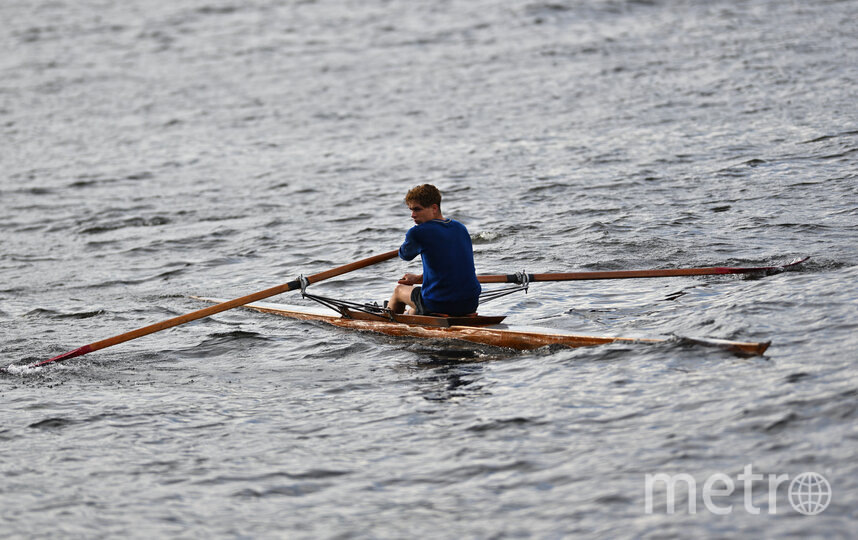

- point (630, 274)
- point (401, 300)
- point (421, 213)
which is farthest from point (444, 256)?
point (630, 274)

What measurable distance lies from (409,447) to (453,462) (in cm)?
45

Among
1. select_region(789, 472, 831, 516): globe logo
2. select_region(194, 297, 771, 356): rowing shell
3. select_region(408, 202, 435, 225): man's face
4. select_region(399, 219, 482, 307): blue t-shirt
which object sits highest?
select_region(408, 202, 435, 225): man's face

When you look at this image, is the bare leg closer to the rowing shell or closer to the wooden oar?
the rowing shell

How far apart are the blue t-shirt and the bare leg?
1.24 ft

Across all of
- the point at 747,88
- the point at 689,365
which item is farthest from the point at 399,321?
the point at 747,88

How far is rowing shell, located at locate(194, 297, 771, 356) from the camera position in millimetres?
7988

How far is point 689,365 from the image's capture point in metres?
7.87

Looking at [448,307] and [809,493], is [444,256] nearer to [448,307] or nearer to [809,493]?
[448,307]

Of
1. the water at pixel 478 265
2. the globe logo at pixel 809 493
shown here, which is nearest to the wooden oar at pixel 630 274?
the water at pixel 478 265

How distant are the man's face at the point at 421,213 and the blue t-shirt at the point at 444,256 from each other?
5 cm

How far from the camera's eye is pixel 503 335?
913 centimetres

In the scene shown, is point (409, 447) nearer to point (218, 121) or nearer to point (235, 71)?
point (218, 121)

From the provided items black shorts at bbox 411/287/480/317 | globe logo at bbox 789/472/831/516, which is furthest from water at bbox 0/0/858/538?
black shorts at bbox 411/287/480/317

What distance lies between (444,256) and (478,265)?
3402 mm
